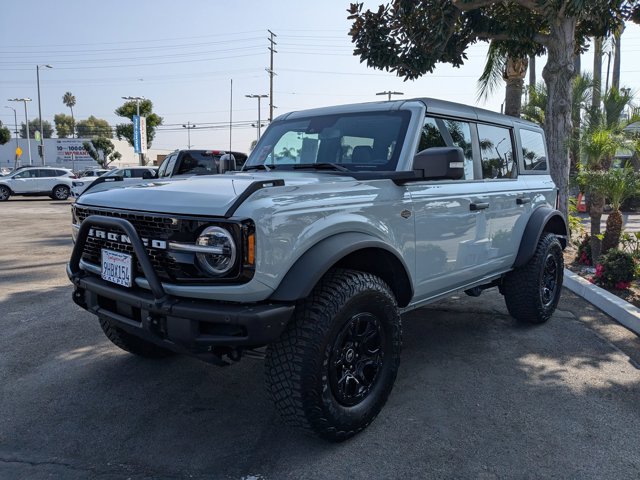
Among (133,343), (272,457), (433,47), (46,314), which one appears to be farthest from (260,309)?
(433,47)

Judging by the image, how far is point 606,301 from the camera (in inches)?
226

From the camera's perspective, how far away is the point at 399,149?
141 inches

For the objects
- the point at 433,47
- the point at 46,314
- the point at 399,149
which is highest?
the point at 433,47

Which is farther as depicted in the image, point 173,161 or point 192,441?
point 173,161

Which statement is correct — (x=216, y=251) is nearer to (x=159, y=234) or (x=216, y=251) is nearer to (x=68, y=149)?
(x=159, y=234)

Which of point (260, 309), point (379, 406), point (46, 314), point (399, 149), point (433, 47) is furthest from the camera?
point (433, 47)

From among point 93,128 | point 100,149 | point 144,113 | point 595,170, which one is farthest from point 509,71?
point 93,128

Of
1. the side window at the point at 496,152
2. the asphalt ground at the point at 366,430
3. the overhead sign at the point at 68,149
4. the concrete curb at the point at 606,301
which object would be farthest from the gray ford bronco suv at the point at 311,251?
the overhead sign at the point at 68,149

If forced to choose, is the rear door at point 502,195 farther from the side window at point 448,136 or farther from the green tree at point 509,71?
the green tree at point 509,71

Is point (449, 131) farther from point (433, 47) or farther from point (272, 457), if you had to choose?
point (433, 47)

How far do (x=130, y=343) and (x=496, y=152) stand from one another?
11.5 feet

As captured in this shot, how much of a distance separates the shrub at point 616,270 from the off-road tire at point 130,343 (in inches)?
208

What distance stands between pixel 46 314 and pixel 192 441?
10.9 ft

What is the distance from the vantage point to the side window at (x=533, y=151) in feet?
17.2
